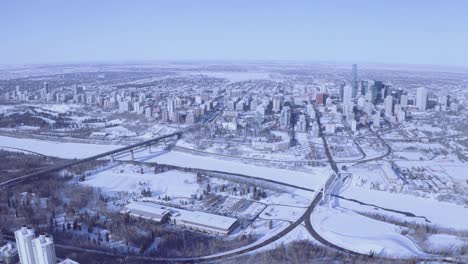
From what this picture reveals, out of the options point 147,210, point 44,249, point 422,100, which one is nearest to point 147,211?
point 147,210

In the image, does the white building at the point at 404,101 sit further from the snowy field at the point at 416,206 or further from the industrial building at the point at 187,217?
the industrial building at the point at 187,217

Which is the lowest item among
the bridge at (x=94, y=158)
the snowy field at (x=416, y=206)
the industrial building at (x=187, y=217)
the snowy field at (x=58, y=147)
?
the snowy field at (x=416, y=206)

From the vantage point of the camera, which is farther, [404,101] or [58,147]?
[404,101]

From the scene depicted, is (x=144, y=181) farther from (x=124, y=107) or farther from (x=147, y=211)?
(x=124, y=107)

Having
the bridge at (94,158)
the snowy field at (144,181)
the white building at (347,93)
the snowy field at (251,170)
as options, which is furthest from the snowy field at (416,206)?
the white building at (347,93)

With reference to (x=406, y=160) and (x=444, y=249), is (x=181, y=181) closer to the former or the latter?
(x=444, y=249)

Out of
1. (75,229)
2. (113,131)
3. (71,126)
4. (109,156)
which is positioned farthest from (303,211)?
(71,126)
